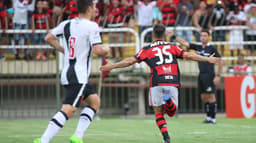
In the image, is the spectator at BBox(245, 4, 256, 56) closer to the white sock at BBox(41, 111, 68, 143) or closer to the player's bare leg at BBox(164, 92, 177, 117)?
the player's bare leg at BBox(164, 92, 177, 117)

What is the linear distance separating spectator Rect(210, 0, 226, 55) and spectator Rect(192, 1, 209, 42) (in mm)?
197

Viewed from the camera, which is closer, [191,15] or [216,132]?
[216,132]

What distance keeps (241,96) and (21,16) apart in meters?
6.99

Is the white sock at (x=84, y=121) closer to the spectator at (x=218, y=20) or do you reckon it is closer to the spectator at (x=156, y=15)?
the spectator at (x=218, y=20)

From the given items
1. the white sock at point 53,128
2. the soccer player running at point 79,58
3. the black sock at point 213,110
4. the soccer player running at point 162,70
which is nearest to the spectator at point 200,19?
the black sock at point 213,110

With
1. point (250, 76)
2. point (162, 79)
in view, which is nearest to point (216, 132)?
point (162, 79)

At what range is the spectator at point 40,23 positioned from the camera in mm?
17906

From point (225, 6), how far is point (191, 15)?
1383 mm

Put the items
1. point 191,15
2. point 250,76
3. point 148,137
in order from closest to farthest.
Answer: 1. point 148,137
2. point 250,76
3. point 191,15

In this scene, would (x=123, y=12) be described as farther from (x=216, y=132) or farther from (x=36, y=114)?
(x=216, y=132)

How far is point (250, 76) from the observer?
1725 cm

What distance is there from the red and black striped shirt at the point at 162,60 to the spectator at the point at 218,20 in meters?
9.22

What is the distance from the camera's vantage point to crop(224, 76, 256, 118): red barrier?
17.2 meters

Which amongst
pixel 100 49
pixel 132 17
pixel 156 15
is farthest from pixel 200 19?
pixel 100 49
